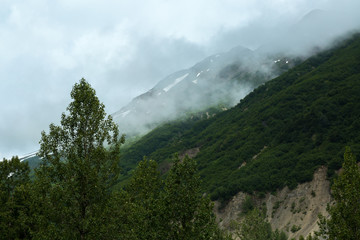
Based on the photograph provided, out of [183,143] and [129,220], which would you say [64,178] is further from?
[183,143]

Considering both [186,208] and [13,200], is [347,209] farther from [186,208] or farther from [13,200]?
[13,200]

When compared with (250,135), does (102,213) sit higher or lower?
higher

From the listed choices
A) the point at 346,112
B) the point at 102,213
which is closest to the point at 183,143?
the point at 346,112

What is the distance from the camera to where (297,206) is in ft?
250

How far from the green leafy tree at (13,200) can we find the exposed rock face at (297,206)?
54861 mm

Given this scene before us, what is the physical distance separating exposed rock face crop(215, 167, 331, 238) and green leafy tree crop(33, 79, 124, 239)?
58541 millimetres

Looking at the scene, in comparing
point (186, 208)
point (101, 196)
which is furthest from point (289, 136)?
point (101, 196)

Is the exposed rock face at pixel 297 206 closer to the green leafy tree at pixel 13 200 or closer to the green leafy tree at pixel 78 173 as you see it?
the green leafy tree at pixel 13 200

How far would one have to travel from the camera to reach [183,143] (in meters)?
180

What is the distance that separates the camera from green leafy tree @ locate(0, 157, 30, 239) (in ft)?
74.7

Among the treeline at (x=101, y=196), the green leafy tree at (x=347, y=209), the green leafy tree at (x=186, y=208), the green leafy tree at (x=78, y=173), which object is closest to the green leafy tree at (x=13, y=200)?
the treeline at (x=101, y=196)

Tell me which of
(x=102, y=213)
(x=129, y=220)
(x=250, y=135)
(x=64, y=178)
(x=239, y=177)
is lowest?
(x=239, y=177)

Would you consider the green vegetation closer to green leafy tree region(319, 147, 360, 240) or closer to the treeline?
the treeline

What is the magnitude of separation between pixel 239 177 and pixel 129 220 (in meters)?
86.1
